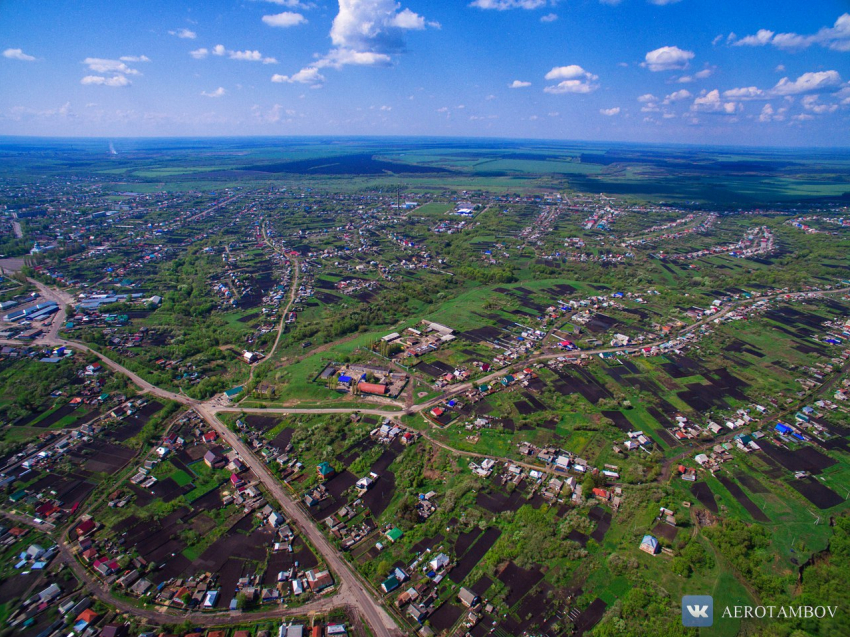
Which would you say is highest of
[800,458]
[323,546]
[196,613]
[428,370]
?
[428,370]

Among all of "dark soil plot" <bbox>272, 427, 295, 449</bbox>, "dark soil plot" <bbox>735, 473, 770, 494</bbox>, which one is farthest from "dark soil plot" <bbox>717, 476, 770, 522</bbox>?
"dark soil plot" <bbox>272, 427, 295, 449</bbox>

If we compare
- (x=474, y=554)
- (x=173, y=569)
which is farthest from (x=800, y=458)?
(x=173, y=569)

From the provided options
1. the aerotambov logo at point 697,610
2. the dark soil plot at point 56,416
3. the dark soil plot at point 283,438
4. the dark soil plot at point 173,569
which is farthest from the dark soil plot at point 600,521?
the dark soil plot at point 56,416

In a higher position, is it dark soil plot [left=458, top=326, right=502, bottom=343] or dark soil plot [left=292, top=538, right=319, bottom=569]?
dark soil plot [left=458, top=326, right=502, bottom=343]

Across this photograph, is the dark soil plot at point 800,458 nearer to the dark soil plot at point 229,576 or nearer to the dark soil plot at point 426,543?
the dark soil plot at point 426,543

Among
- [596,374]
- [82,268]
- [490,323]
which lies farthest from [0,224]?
[596,374]

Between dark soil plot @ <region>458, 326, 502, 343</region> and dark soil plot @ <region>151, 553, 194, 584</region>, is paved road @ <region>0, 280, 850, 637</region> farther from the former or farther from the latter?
dark soil plot @ <region>458, 326, 502, 343</region>

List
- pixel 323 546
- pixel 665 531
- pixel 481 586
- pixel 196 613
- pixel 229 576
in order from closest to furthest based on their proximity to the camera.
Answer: pixel 196 613, pixel 481 586, pixel 229 576, pixel 323 546, pixel 665 531

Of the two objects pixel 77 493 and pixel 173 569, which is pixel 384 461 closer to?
pixel 173 569
